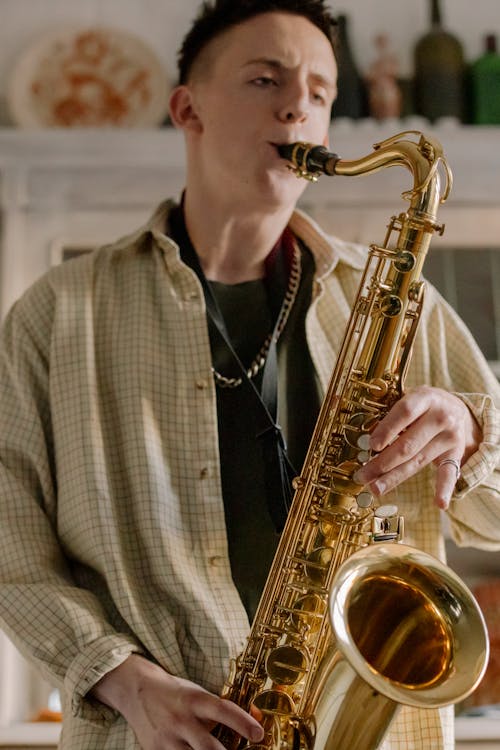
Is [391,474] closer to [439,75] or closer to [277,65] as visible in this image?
[277,65]

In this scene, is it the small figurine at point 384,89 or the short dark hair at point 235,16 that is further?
the small figurine at point 384,89

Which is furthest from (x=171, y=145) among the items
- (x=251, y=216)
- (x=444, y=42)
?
(x=251, y=216)

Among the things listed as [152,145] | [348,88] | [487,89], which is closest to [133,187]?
[152,145]

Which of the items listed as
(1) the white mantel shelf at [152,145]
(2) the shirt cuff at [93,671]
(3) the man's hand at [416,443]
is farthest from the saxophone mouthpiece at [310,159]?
(1) the white mantel shelf at [152,145]

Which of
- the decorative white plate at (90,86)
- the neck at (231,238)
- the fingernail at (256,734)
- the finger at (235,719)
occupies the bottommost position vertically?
the fingernail at (256,734)

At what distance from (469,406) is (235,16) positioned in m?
0.86

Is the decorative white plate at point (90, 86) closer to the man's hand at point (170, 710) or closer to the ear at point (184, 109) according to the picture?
the ear at point (184, 109)

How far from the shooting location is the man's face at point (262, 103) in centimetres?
169

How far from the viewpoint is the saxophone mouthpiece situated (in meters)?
1.57

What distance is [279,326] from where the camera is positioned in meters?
1.72

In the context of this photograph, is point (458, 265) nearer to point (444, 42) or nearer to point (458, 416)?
point (444, 42)

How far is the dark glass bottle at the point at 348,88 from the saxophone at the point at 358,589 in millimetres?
1604

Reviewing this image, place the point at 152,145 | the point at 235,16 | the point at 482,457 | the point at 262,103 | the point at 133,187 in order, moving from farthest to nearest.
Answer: the point at 133,187 < the point at 152,145 < the point at 235,16 < the point at 262,103 < the point at 482,457

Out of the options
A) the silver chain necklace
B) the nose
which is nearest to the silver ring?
the silver chain necklace
